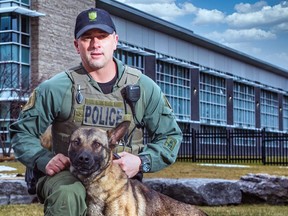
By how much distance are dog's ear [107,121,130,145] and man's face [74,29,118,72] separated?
1.43ft

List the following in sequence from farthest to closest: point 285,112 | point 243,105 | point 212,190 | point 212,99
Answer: point 285,112, point 243,105, point 212,99, point 212,190

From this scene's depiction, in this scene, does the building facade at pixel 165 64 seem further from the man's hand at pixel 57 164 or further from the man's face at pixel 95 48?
the man's hand at pixel 57 164

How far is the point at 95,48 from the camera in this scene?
11.0 feet

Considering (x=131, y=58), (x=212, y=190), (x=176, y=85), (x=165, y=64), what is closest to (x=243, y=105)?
(x=176, y=85)

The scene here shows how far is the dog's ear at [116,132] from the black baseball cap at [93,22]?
0.56 metres

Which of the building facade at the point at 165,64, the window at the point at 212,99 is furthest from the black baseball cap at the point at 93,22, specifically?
the window at the point at 212,99

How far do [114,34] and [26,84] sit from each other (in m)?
27.3

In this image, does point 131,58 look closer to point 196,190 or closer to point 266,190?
point 266,190

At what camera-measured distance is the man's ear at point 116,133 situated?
10.1 ft

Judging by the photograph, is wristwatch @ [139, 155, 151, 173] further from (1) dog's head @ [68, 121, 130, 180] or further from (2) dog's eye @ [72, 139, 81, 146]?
(2) dog's eye @ [72, 139, 81, 146]

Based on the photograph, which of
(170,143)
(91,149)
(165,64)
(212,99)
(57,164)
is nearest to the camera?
(91,149)

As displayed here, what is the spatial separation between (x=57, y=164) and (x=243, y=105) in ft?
193

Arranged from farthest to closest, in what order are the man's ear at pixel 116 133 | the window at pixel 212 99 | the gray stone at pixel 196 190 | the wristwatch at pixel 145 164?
1. the window at pixel 212 99
2. the gray stone at pixel 196 190
3. the wristwatch at pixel 145 164
4. the man's ear at pixel 116 133

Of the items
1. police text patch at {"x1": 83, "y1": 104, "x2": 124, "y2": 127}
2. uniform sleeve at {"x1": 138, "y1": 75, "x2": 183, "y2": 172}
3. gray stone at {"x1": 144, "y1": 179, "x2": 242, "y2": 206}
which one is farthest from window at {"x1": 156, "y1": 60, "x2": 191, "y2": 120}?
police text patch at {"x1": 83, "y1": 104, "x2": 124, "y2": 127}
